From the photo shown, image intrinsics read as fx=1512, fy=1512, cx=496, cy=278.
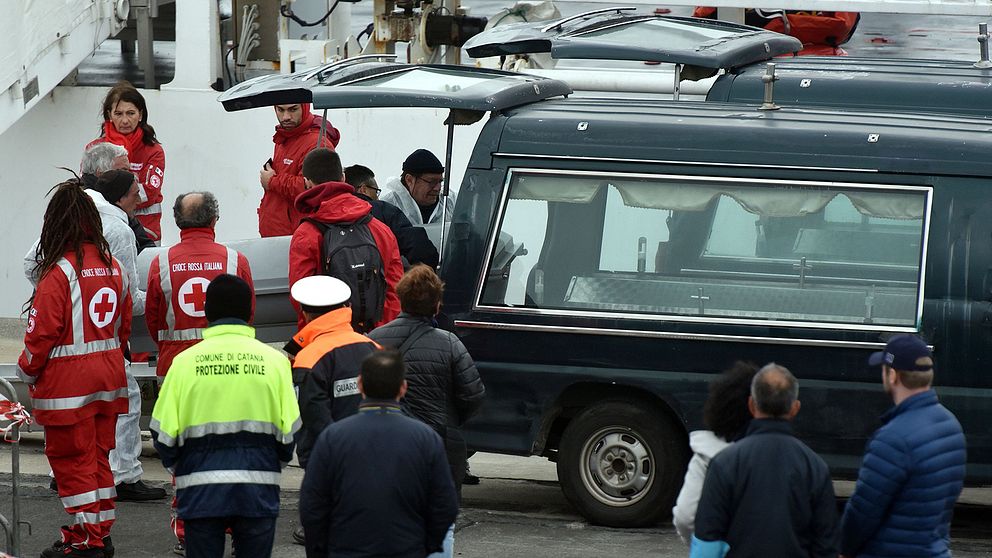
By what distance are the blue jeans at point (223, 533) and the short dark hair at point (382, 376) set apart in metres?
1.07

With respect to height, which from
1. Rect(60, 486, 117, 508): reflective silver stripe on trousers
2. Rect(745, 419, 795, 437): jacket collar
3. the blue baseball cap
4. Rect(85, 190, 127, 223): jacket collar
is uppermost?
Rect(85, 190, 127, 223): jacket collar

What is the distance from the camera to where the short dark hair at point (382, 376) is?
194 inches

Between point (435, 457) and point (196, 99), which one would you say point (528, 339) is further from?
point (196, 99)

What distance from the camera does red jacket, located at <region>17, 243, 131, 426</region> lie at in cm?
673

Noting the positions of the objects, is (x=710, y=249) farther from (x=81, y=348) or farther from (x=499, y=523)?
(x=81, y=348)

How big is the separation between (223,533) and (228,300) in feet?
2.93

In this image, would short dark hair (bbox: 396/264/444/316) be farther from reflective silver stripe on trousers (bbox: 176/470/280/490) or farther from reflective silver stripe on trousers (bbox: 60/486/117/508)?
reflective silver stripe on trousers (bbox: 60/486/117/508)

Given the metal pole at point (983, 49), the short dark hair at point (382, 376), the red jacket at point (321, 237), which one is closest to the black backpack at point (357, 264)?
the red jacket at point (321, 237)

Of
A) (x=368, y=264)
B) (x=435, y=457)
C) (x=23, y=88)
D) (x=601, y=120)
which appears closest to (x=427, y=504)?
(x=435, y=457)

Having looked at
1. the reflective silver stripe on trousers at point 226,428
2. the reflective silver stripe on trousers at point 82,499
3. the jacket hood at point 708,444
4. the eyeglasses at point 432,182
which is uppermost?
the eyeglasses at point 432,182

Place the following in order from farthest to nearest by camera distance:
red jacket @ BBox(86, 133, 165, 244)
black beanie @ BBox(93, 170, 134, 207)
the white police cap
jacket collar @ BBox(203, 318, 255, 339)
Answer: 1. red jacket @ BBox(86, 133, 165, 244)
2. black beanie @ BBox(93, 170, 134, 207)
3. the white police cap
4. jacket collar @ BBox(203, 318, 255, 339)

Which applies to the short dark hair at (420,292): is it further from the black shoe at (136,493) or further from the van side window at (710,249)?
the black shoe at (136,493)

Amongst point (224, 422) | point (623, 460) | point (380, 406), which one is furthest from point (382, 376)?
point (623, 460)

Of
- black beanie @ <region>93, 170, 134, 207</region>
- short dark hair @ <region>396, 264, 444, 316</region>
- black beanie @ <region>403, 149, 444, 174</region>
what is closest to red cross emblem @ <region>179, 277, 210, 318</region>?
black beanie @ <region>93, 170, 134, 207</region>
